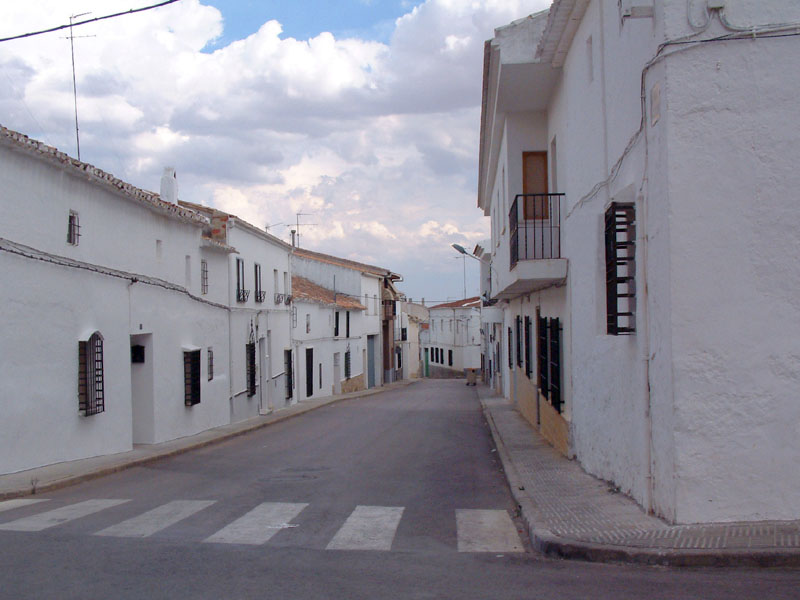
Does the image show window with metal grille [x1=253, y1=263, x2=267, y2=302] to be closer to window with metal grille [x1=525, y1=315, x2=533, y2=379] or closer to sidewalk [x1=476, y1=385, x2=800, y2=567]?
window with metal grille [x1=525, y1=315, x2=533, y2=379]

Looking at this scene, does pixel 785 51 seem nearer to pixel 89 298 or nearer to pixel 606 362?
pixel 606 362

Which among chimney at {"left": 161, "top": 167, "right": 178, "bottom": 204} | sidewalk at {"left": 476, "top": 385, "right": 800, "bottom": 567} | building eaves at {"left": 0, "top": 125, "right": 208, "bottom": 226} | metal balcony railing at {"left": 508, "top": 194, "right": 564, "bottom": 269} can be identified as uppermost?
chimney at {"left": 161, "top": 167, "right": 178, "bottom": 204}

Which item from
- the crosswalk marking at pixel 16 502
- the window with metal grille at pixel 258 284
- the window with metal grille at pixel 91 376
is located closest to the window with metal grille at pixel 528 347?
the window with metal grille at pixel 91 376

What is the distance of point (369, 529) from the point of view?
8102 mm

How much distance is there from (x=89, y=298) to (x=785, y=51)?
452 inches

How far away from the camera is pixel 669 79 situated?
6871mm

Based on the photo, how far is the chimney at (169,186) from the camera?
24.0 meters

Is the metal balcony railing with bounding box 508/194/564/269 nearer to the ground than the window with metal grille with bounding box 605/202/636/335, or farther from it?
farther from it

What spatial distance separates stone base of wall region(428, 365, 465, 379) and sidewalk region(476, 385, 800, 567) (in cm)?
6375

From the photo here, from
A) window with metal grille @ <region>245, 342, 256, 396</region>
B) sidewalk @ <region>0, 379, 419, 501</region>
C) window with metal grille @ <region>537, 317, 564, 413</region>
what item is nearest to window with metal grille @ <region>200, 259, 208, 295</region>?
sidewalk @ <region>0, 379, 419, 501</region>

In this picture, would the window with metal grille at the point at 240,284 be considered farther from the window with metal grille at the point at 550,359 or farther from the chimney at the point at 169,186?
the window with metal grille at the point at 550,359

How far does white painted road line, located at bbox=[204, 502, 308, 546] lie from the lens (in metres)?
7.59

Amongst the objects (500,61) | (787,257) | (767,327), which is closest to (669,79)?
(787,257)

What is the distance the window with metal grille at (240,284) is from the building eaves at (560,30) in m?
13.6
